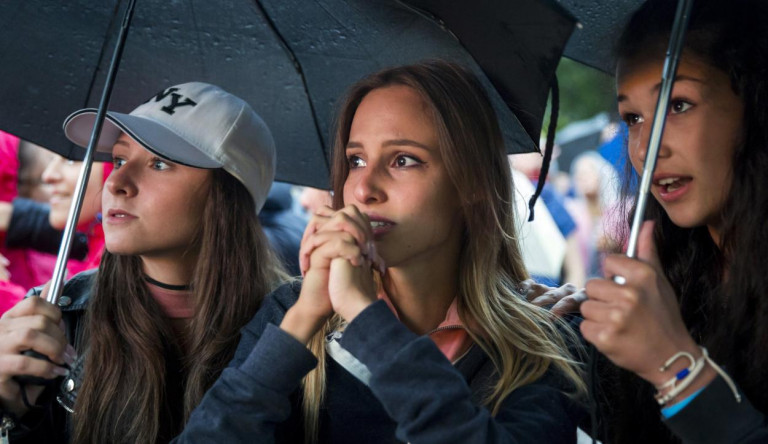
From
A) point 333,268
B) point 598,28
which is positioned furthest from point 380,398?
point 598,28

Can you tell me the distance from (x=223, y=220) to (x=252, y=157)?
0.86 ft

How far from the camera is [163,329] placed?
3014 mm

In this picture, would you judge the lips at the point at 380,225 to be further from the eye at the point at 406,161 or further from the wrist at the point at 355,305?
the wrist at the point at 355,305

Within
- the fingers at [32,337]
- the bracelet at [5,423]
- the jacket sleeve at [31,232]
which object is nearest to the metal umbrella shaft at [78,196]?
the fingers at [32,337]

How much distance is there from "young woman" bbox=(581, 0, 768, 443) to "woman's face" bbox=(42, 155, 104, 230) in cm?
291

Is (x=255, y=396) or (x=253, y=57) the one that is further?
(x=253, y=57)

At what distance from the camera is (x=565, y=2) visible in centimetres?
246

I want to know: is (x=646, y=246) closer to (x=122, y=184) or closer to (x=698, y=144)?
(x=698, y=144)

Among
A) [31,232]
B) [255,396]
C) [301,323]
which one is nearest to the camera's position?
[255,396]

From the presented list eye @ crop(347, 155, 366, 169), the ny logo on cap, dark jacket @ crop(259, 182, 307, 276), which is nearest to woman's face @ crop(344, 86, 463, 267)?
eye @ crop(347, 155, 366, 169)

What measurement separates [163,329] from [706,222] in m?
1.75

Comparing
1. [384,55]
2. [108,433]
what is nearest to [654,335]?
[384,55]

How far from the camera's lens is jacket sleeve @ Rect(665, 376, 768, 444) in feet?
5.90

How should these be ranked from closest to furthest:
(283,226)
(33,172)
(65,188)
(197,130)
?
1. (197,130)
2. (65,188)
3. (283,226)
4. (33,172)
